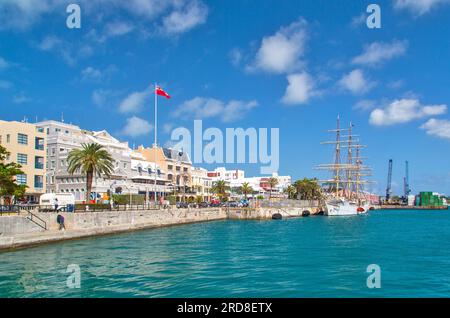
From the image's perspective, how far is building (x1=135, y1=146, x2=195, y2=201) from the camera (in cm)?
10775

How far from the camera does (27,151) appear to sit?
57.3 metres

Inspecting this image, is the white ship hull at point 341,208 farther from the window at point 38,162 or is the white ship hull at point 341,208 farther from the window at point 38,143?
the window at point 38,143

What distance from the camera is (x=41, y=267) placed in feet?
84.0

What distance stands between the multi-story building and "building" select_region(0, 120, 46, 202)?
61120mm

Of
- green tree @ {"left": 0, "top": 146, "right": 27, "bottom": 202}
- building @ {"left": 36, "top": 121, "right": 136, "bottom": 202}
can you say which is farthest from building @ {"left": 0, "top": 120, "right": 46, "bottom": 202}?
building @ {"left": 36, "top": 121, "right": 136, "bottom": 202}

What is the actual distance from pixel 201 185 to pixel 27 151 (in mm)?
70587

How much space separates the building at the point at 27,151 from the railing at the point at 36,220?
17.0 metres

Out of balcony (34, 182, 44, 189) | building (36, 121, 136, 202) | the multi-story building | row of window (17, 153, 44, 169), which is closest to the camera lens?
row of window (17, 153, 44, 169)

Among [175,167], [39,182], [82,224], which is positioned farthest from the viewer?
[175,167]

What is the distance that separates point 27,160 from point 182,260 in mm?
38622

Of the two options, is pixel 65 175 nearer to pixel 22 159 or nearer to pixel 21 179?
pixel 21 179

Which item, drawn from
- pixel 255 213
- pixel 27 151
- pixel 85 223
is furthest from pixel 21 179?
pixel 255 213

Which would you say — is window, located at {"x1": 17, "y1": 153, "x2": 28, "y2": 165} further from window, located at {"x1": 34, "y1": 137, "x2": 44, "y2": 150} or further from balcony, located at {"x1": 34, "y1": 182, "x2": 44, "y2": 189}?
balcony, located at {"x1": 34, "y1": 182, "x2": 44, "y2": 189}
